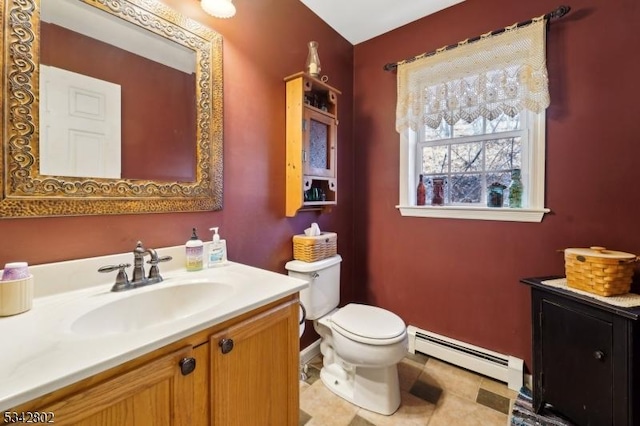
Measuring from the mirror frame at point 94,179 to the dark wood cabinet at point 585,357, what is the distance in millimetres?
1704

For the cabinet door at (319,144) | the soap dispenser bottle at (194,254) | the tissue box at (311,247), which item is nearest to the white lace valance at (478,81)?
the cabinet door at (319,144)

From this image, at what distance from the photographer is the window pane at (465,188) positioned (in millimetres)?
1880

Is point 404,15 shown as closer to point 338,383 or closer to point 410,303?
point 410,303

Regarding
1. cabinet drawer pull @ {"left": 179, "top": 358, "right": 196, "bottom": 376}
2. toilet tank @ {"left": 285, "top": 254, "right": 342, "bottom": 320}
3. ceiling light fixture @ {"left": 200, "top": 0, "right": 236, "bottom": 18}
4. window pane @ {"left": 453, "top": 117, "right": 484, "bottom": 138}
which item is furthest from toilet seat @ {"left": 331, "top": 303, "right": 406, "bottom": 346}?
ceiling light fixture @ {"left": 200, "top": 0, "right": 236, "bottom": 18}

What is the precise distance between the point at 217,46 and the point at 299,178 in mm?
761

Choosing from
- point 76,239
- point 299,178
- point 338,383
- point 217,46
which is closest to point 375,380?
point 338,383

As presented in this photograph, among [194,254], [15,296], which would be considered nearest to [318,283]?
[194,254]

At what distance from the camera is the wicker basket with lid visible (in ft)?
3.82

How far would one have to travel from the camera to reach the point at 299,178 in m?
1.61

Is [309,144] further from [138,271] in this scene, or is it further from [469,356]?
[469,356]

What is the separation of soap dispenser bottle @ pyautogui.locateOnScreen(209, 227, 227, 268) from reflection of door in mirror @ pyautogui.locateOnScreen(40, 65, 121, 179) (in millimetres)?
455

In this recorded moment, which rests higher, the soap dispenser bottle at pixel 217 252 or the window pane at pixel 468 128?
the window pane at pixel 468 128

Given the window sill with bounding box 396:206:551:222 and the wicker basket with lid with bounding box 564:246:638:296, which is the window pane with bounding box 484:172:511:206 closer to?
the window sill with bounding box 396:206:551:222

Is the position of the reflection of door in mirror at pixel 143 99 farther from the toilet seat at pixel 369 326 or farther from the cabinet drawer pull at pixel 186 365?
the toilet seat at pixel 369 326
